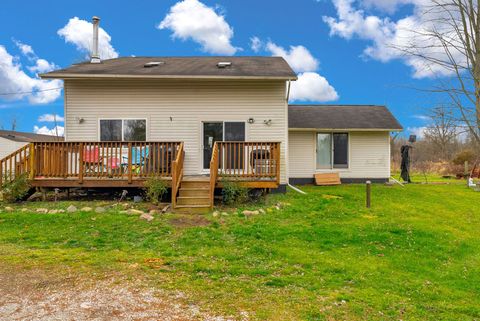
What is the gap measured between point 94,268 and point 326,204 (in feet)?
20.6

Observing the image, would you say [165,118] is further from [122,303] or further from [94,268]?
[122,303]

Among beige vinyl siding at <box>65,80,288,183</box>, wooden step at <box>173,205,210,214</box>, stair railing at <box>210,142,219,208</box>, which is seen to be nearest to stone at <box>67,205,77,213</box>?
wooden step at <box>173,205,210,214</box>

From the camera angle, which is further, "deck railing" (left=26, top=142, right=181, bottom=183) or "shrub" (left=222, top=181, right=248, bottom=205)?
"deck railing" (left=26, top=142, right=181, bottom=183)

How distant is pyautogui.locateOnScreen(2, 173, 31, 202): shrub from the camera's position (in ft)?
27.4

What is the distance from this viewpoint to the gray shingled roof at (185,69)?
9688mm

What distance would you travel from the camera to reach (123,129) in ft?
34.1

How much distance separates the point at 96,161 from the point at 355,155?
1042 cm

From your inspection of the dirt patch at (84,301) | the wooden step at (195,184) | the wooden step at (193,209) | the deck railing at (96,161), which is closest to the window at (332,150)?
the wooden step at (195,184)

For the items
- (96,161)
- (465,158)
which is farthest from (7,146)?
(465,158)

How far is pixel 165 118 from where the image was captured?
34.1 ft

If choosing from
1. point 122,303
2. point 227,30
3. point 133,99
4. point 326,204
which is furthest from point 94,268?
point 227,30

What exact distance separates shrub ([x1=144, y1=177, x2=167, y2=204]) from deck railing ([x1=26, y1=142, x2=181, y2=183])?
0.98 feet

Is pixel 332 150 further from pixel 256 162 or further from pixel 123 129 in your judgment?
pixel 123 129

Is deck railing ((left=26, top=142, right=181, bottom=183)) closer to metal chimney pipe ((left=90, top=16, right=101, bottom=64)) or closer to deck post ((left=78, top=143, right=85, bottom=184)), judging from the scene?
deck post ((left=78, top=143, right=85, bottom=184))
